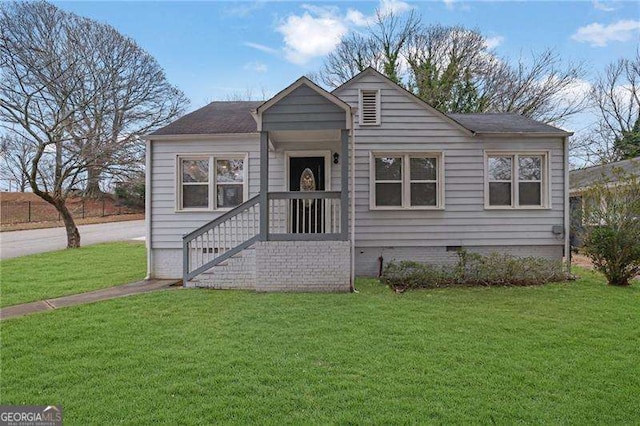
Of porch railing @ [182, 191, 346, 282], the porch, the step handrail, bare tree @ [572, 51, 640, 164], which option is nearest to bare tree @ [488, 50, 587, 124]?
bare tree @ [572, 51, 640, 164]

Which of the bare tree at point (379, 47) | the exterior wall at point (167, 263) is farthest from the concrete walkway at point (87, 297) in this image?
the bare tree at point (379, 47)

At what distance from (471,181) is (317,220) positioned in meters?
4.07

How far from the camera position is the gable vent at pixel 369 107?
29.9ft

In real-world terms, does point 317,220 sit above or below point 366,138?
below

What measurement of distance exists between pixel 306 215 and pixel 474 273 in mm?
4170

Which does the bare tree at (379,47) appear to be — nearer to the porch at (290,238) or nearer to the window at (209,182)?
the window at (209,182)

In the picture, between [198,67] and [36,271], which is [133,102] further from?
[36,271]

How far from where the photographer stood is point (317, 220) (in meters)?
8.70

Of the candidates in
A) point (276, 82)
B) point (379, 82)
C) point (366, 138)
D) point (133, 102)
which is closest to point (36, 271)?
point (366, 138)

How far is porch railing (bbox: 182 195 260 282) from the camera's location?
7664 mm

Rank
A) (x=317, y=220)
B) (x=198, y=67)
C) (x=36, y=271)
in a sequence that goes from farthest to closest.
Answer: (x=198, y=67) → (x=36, y=271) → (x=317, y=220)

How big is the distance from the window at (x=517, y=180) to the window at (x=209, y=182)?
6476 mm

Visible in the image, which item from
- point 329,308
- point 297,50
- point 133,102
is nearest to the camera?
point 329,308

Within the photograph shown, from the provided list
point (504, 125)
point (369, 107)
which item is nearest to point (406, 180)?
point (369, 107)
